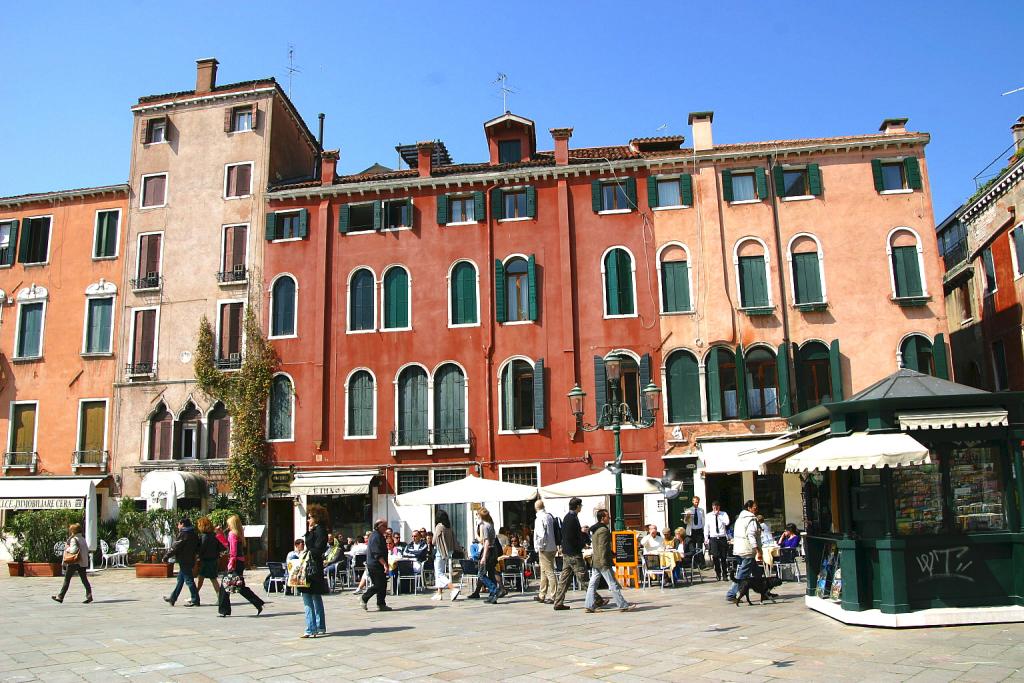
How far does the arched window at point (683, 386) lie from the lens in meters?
22.7

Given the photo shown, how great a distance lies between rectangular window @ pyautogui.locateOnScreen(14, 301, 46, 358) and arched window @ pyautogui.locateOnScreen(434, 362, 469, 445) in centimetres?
1289

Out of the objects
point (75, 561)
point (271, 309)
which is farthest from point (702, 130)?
point (75, 561)

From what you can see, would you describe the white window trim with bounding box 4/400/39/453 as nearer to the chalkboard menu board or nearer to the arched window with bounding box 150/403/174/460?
the arched window with bounding box 150/403/174/460

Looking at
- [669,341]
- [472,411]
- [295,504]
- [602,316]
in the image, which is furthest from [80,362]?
[669,341]

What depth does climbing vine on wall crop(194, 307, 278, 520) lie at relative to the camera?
23.8 m

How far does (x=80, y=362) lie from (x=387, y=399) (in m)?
9.89

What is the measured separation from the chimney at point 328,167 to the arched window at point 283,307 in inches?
122

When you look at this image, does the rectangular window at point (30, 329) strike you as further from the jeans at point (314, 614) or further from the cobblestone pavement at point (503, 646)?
the jeans at point (314, 614)

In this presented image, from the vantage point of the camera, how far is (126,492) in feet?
81.7

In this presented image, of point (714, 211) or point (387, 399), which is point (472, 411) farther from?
point (714, 211)

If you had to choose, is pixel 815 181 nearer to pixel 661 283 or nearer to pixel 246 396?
pixel 661 283

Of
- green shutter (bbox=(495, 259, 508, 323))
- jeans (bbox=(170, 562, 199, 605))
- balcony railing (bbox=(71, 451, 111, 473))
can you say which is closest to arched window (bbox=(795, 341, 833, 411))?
green shutter (bbox=(495, 259, 508, 323))

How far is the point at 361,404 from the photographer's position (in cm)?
2433

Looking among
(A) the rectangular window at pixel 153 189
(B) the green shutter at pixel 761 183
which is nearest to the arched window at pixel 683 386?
(B) the green shutter at pixel 761 183
